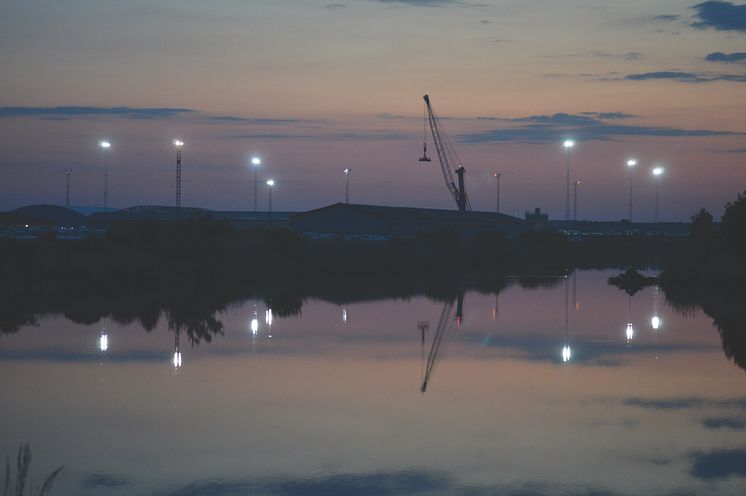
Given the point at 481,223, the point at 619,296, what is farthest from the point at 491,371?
the point at 481,223

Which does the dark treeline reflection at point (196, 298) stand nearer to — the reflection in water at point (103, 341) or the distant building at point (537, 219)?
the reflection in water at point (103, 341)

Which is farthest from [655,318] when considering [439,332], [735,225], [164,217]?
[164,217]

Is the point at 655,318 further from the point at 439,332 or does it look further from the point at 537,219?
the point at 537,219

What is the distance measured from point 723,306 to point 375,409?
976 inches

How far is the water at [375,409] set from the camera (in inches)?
523

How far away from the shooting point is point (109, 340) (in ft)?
90.3

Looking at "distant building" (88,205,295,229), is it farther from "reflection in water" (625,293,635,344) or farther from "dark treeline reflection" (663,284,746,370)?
"reflection in water" (625,293,635,344)

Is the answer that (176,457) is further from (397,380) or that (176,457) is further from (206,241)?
(206,241)

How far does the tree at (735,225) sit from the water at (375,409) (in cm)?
1881

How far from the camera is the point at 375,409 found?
18.0 meters

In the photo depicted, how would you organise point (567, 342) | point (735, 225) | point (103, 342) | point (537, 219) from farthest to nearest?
point (537, 219)
point (735, 225)
point (567, 342)
point (103, 342)

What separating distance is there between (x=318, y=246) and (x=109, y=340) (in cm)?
4276

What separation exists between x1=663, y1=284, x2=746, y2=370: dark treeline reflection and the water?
2.30ft

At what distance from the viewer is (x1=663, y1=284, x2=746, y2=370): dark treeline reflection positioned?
2754 centimetres
